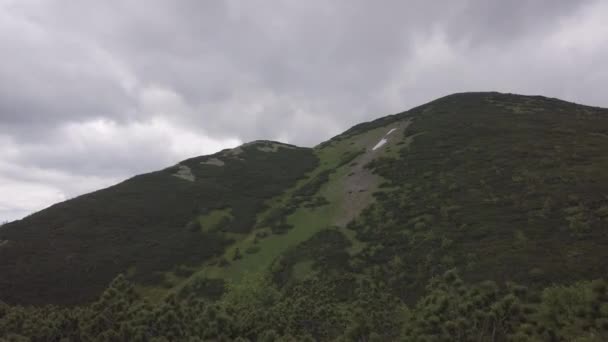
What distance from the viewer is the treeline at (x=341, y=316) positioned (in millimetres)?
17750

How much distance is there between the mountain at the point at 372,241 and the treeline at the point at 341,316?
13 centimetres

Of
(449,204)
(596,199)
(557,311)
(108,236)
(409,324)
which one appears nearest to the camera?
(557,311)

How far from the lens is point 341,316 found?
25703 mm

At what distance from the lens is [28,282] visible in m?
36.0

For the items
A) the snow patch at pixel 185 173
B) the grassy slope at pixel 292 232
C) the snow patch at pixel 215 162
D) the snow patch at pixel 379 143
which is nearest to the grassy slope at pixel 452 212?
the grassy slope at pixel 292 232

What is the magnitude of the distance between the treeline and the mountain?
5.2 inches

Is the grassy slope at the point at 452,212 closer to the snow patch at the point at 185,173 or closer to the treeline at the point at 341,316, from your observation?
the treeline at the point at 341,316

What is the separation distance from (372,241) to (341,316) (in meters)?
11.9

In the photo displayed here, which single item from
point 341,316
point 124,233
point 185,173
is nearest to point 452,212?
point 341,316

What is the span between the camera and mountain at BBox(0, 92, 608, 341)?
21828mm

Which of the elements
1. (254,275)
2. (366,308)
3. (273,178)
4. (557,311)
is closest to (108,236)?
(254,275)

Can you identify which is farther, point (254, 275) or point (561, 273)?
point (254, 275)

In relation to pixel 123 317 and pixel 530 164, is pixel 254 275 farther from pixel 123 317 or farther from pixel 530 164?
pixel 530 164

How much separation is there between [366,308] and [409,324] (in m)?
5.36
